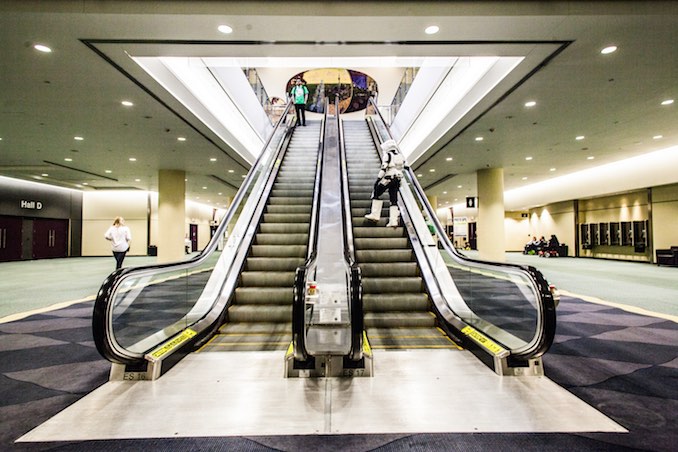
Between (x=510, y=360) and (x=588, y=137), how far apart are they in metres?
9.79

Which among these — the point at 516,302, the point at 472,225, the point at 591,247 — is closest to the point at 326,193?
the point at 516,302

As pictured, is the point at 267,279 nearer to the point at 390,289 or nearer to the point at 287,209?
the point at 390,289

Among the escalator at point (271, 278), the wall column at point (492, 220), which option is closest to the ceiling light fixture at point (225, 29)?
the escalator at point (271, 278)

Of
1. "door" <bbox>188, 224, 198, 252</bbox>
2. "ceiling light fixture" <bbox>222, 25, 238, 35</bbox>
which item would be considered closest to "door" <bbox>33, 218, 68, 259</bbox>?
"door" <bbox>188, 224, 198, 252</bbox>

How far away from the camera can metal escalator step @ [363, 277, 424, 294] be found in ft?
18.2

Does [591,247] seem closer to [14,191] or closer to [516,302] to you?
[516,302]

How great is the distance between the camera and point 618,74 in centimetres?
636

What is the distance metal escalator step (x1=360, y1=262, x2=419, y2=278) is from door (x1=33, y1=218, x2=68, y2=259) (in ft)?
72.3

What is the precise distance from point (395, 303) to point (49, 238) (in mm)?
23357

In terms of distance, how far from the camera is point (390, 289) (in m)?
5.55

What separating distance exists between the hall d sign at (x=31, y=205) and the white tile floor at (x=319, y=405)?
70.2ft

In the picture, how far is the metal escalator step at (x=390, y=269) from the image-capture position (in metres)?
5.86

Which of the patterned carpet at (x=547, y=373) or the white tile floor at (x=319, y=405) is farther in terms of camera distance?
the white tile floor at (x=319, y=405)

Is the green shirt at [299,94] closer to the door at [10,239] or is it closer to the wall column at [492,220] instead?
the wall column at [492,220]
